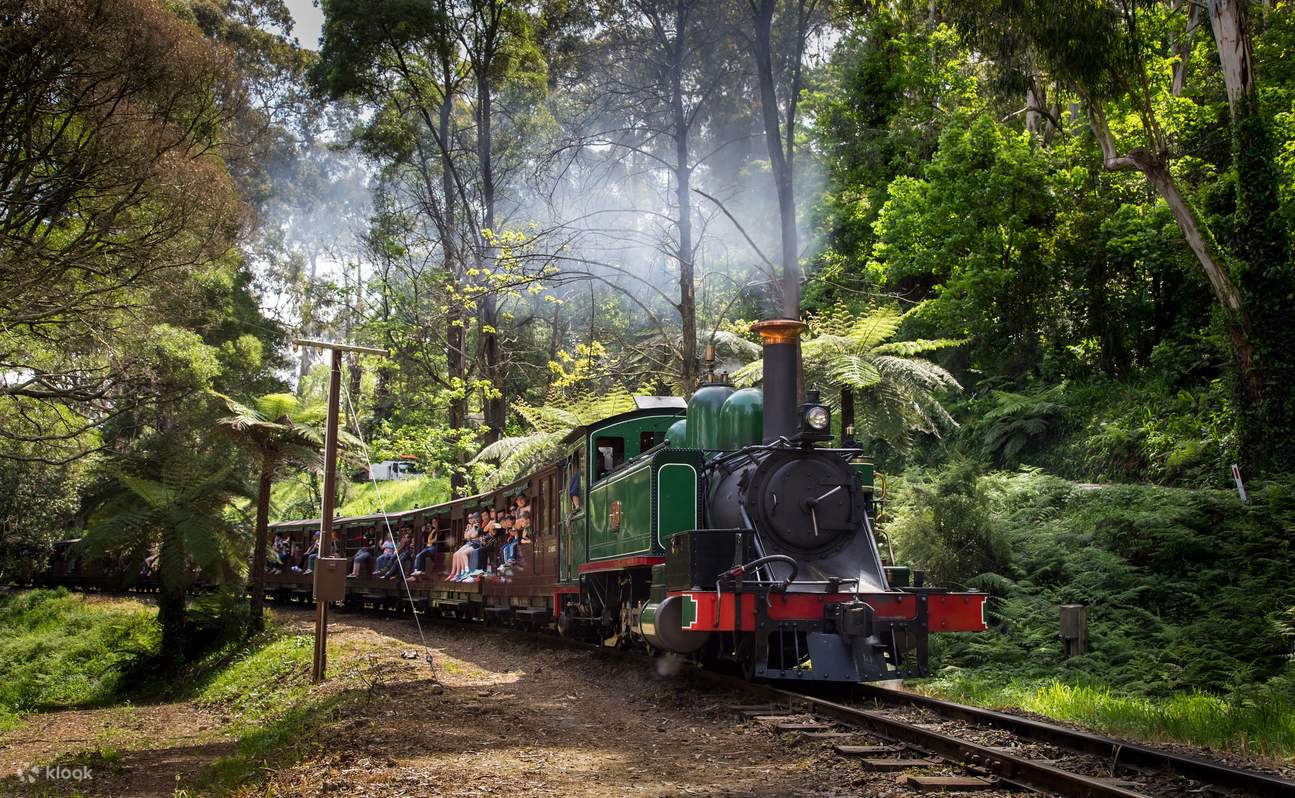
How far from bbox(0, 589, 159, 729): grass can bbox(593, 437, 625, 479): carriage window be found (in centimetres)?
1094

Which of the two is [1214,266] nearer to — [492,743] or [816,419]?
[816,419]

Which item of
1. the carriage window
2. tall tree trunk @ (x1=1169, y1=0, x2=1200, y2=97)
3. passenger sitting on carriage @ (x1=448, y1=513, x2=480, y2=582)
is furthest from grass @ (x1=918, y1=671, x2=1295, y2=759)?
tall tree trunk @ (x1=1169, y1=0, x2=1200, y2=97)

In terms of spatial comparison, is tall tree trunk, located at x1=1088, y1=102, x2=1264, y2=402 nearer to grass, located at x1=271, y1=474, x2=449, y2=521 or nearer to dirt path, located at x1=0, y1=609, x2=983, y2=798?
dirt path, located at x1=0, y1=609, x2=983, y2=798

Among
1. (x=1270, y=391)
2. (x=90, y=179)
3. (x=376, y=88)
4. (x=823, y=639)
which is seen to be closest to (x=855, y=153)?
(x=376, y=88)

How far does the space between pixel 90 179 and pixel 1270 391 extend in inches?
630

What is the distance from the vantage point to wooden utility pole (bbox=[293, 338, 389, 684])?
1375cm

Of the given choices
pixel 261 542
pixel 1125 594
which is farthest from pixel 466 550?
pixel 1125 594

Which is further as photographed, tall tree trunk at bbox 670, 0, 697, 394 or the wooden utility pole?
tall tree trunk at bbox 670, 0, 697, 394

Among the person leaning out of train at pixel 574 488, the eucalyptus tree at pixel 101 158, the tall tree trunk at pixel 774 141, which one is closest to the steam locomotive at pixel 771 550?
the person leaning out of train at pixel 574 488

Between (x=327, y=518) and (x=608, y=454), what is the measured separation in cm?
418

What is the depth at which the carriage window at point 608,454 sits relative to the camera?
13.0 metres

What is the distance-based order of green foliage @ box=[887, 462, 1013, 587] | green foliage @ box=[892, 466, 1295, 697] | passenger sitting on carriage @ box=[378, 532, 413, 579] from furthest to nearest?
1. passenger sitting on carriage @ box=[378, 532, 413, 579]
2. green foliage @ box=[887, 462, 1013, 587]
3. green foliage @ box=[892, 466, 1295, 697]

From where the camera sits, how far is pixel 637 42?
20.0m

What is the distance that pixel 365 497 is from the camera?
165 feet
